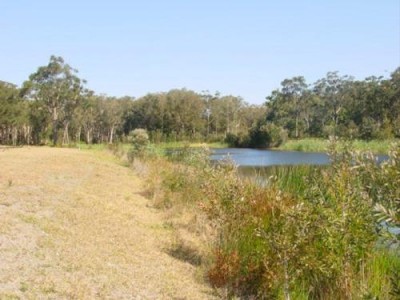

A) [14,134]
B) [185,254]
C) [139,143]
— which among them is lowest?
[185,254]

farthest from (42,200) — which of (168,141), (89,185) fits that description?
(168,141)

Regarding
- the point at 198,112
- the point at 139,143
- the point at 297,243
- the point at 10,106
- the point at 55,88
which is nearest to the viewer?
the point at 297,243

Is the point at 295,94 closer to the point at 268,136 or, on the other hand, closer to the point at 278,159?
the point at 268,136

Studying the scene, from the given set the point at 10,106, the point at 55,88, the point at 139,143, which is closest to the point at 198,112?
the point at 55,88

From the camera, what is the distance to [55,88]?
64.9 m

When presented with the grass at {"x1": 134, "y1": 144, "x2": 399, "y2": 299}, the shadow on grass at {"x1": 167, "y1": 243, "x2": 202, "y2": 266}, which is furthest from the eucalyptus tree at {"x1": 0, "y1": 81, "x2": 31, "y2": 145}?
the grass at {"x1": 134, "y1": 144, "x2": 399, "y2": 299}

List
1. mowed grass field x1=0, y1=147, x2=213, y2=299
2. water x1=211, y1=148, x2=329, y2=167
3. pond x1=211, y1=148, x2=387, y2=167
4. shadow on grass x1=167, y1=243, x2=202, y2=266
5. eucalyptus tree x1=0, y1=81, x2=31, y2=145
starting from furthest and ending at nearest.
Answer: eucalyptus tree x1=0, y1=81, x2=31, y2=145 < water x1=211, y1=148, x2=329, y2=167 < pond x1=211, y1=148, x2=387, y2=167 < shadow on grass x1=167, y1=243, x2=202, y2=266 < mowed grass field x1=0, y1=147, x2=213, y2=299

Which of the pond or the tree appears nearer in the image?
the pond

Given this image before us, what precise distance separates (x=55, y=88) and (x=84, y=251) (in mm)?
60496

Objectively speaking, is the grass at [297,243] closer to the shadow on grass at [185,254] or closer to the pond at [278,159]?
the shadow on grass at [185,254]

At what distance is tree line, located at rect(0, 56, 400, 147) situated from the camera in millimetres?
65625

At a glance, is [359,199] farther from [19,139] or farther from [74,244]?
[19,139]

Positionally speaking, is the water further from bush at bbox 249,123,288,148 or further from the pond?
bush at bbox 249,123,288,148

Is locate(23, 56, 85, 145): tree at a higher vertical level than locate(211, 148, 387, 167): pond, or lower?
higher
